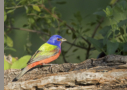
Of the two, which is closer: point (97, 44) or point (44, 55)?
point (44, 55)

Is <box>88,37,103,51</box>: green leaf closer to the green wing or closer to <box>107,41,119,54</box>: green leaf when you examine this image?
<box>107,41,119,54</box>: green leaf

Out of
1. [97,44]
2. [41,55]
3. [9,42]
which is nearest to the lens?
[41,55]

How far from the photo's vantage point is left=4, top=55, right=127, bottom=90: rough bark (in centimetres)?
65

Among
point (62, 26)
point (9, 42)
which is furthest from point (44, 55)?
point (62, 26)

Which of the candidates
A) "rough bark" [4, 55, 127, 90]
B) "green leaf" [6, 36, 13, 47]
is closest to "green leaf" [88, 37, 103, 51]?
"rough bark" [4, 55, 127, 90]

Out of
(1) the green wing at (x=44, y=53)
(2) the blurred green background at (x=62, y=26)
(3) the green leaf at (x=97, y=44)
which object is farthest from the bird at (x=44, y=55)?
(2) the blurred green background at (x=62, y=26)

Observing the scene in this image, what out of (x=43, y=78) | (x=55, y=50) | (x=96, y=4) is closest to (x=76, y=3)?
(x=96, y=4)

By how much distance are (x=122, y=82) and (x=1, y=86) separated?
481 millimetres

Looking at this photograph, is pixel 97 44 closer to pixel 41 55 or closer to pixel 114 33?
pixel 114 33

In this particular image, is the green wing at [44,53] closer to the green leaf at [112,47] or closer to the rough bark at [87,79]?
the rough bark at [87,79]

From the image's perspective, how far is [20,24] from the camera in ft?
4.71

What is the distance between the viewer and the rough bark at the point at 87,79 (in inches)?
25.6

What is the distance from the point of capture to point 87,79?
0.65 metres

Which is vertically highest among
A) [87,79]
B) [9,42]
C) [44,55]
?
[9,42]
